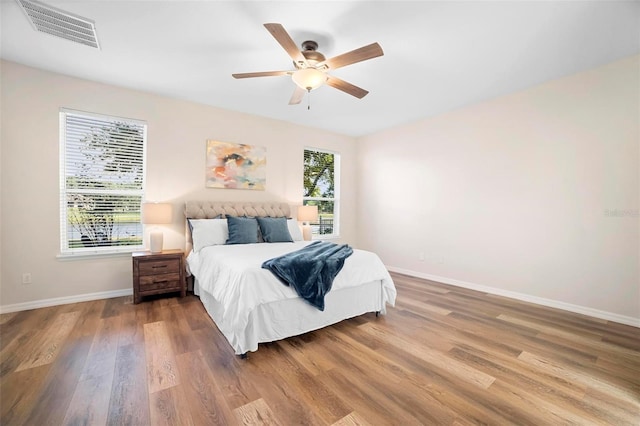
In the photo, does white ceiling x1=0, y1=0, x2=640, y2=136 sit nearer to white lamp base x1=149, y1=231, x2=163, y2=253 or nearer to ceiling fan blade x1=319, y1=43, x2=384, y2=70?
ceiling fan blade x1=319, y1=43, x2=384, y2=70

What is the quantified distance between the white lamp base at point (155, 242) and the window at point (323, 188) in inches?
102

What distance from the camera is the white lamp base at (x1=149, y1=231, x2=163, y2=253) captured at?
11.5 ft

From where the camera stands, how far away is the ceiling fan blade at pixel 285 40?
1921 millimetres

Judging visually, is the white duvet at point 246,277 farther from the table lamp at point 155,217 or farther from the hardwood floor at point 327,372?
the table lamp at point 155,217

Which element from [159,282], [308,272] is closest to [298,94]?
[308,272]

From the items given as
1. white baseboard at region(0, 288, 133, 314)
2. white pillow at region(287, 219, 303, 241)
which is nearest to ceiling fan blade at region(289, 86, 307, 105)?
white pillow at region(287, 219, 303, 241)

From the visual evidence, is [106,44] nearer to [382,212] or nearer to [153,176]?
[153,176]

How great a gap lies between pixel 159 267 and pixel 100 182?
134 cm

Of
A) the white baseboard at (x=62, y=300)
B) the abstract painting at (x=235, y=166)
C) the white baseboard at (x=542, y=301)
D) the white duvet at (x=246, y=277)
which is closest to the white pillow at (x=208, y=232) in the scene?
the white duvet at (x=246, y=277)

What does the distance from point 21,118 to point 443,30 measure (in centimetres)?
451

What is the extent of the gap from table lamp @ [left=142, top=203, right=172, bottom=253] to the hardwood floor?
2.93ft

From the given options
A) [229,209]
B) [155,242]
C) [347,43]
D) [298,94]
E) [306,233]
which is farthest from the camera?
[306,233]

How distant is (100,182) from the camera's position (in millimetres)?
3477

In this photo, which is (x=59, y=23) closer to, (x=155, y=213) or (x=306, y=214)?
(x=155, y=213)
